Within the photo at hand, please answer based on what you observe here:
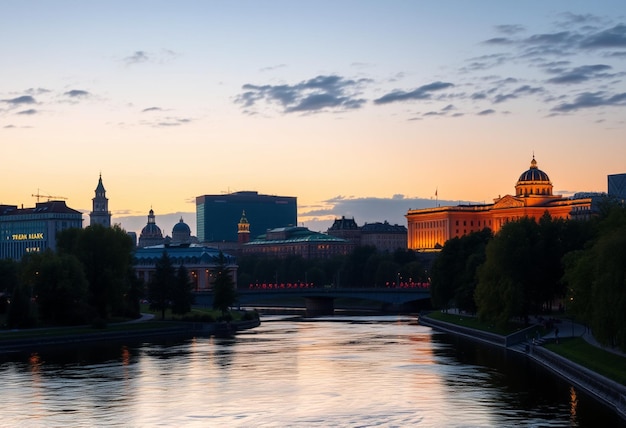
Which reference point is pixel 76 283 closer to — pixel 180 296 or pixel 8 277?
pixel 180 296

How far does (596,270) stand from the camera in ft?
272

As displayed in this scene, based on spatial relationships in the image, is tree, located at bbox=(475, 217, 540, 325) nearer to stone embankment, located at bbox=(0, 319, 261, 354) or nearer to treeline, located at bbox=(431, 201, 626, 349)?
treeline, located at bbox=(431, 201, 626, 349)

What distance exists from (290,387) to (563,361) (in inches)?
903

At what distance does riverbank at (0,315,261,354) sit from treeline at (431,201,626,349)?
106 feet

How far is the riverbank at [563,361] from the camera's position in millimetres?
71875

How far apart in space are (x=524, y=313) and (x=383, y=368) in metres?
33.0

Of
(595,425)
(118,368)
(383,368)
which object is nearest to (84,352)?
(118,368)

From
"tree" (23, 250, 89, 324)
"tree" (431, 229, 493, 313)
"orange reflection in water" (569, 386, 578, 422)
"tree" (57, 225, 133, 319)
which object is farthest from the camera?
"tree" (431, 229, 493, 313)

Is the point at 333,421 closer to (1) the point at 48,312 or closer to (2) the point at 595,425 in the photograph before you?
(2) the point at 595,425

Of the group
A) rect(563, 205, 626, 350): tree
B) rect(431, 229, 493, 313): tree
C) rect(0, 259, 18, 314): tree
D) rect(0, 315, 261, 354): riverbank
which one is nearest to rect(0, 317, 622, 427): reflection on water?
rect(0, 315, 261, 354): riverbank

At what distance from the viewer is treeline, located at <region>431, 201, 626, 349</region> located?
77.6 metres

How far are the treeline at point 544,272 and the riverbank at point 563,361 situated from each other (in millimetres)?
2801

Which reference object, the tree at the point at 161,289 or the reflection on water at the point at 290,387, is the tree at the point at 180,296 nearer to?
the tree at the point at 161,289

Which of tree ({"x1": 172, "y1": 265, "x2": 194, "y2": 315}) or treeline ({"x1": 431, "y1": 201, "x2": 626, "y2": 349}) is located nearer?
treeline ({"x1": 431, "y1": 201, "x2": 626, "y2": 349})
